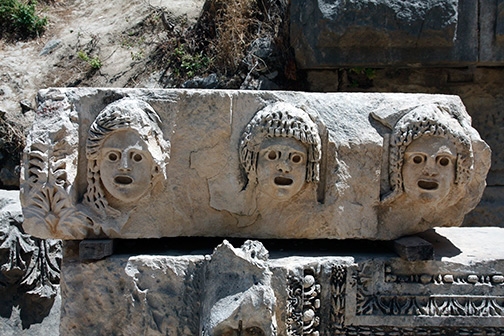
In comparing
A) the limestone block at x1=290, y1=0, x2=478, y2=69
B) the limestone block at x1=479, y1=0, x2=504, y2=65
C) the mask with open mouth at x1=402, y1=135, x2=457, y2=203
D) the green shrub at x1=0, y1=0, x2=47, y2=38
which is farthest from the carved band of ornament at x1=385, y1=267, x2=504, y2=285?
the green shrub at x1=0, y1=0, x2=47, y2=38

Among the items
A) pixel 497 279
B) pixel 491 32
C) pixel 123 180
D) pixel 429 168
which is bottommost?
pixel 497 279

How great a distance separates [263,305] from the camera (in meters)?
2.31

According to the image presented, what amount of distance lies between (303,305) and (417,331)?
601 mm

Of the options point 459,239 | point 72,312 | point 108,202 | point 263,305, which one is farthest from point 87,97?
point 459,239

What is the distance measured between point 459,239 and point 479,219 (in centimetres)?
155

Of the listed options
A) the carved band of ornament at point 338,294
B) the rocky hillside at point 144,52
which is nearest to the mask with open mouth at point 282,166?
the carved band of ornament at point 338,294

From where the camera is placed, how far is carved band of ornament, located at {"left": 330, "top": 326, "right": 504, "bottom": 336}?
9.00 feet

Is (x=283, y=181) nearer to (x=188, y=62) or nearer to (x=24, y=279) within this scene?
(x=24, y=279)

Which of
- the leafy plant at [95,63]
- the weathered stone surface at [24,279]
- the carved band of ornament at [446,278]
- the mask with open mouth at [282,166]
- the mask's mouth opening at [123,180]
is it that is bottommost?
the weathered stone surface at [24,279]

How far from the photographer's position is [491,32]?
434cm

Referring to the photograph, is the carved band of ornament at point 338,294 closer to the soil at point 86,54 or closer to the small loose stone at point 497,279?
the small loose stone at point 497,279

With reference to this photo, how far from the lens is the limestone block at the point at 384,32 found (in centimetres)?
419

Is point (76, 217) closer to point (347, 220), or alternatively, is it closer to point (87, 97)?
point (87, 97)

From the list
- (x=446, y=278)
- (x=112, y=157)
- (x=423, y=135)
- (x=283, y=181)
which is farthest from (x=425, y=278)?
(x=112, y=157)
